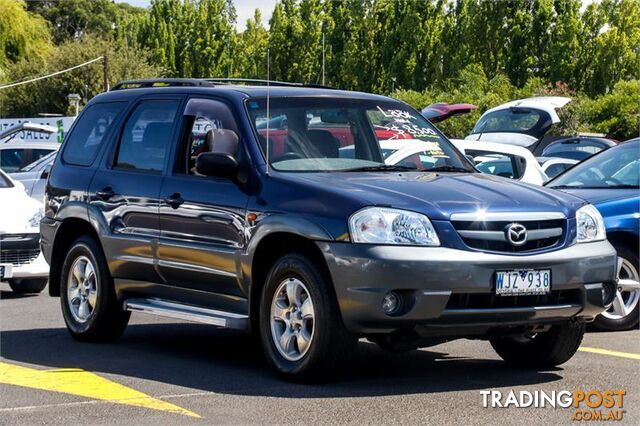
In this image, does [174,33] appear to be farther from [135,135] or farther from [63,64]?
[135,135]

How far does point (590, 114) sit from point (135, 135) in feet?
111

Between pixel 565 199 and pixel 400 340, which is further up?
pixel 565 199

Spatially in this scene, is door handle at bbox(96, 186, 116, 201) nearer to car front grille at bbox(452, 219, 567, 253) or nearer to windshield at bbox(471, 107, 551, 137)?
car front grille at bbox(452, 219, 567, 253)

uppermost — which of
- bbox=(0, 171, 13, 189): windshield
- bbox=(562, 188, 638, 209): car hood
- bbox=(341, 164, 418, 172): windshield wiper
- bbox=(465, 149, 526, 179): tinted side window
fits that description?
bbox=(341, 164, 418, 172): windshield wiper

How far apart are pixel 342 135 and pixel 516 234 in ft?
5.70

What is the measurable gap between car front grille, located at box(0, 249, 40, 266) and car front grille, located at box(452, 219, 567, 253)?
728 centimetres

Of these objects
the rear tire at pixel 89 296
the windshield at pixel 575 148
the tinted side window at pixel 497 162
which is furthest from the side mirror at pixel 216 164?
the windshield at pixel 575 148

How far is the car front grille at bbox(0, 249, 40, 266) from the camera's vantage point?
1330 centimetres

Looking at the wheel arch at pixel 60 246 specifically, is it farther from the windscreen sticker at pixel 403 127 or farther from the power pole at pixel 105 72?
the power pole at pixel 105 72

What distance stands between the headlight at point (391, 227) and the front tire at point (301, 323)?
0.37 metres

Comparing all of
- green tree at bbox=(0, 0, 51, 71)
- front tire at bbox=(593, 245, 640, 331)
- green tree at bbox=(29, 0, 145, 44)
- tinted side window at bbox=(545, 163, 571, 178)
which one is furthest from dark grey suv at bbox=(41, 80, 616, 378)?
green tree at bbox=(29, 0, 145, 44)

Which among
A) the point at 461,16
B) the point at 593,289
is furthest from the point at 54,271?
the point at 461,16

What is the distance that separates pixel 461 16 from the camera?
178 feet

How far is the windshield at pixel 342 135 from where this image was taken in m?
8.13
